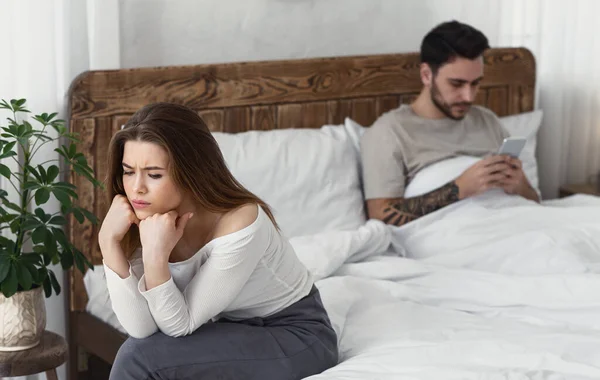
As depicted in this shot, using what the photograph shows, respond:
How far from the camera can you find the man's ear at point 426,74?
274 cm

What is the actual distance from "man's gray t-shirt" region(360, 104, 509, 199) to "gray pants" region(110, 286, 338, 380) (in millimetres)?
879

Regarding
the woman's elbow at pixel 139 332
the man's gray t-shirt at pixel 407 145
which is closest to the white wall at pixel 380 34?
the man's gray t-shirt at pixel 407 145

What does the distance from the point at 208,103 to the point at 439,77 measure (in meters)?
0.70

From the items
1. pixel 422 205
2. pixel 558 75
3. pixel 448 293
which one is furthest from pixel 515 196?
pixel 558 75

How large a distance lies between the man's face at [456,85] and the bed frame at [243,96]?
0.20 metres

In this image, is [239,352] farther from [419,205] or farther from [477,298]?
[419,205]

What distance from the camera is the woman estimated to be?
1625 millimetres

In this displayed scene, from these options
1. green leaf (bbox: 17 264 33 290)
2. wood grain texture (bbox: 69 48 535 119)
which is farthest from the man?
green leaf (bbox: 17 264 33 290)

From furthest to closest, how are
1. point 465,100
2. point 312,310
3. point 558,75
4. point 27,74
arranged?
point 558,75 → point 465,100 → point 27,74 → point 312,310

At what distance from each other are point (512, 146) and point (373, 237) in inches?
20.1

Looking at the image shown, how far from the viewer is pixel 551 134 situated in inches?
130

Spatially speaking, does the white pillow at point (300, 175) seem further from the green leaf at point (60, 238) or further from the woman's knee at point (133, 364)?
the woman's knee at point (133, 364)

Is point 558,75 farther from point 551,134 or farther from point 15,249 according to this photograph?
point 15,249

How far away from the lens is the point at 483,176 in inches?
98.0
